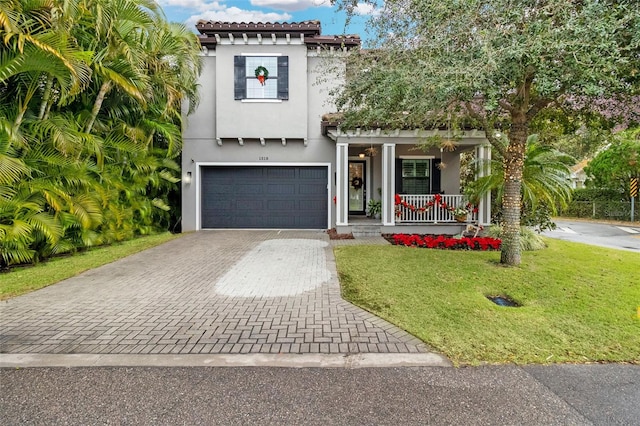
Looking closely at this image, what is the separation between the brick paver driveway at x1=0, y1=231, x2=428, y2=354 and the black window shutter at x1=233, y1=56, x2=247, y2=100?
7.26 metres

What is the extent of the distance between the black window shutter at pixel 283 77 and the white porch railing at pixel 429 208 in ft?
18.0

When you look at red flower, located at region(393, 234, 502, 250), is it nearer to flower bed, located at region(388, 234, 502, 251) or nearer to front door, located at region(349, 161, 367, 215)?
Answer: flower bed, located at region(388, 234, 502, 251)

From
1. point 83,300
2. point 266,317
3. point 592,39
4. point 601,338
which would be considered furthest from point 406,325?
point 83,300

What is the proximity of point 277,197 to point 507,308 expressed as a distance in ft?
31.3

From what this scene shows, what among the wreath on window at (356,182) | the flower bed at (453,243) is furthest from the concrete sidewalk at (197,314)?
the wreath on window at (356,182)

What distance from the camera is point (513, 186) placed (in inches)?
261

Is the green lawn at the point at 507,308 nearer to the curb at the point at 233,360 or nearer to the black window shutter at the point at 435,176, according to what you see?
the curb at the point at 233,360

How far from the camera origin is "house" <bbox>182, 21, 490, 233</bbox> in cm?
1182

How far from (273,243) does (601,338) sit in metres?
7.69

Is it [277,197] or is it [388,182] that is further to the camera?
[277,197]

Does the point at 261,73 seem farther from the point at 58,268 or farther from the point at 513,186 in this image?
the point at 513,186

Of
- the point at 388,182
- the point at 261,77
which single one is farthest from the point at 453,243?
the point at 261,77

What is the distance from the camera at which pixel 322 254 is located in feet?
27.5

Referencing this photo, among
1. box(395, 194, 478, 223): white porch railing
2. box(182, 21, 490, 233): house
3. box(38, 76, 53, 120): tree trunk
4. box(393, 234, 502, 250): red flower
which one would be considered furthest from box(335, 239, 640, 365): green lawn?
box(38, 76, 53, 120): tree trunk
